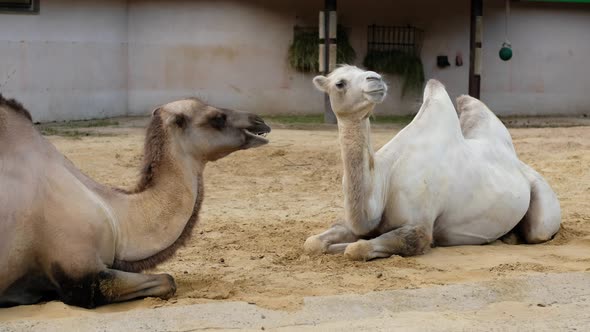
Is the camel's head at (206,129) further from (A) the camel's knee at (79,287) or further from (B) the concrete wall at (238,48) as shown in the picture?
(B) the concrete wall at (238,48)

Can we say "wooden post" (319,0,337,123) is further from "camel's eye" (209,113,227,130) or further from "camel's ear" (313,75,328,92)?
"camel's eye" (209,113,227,130)

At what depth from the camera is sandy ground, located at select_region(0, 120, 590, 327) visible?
571cm

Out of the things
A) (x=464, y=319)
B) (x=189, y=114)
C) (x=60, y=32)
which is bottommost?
(x=464, y=319)

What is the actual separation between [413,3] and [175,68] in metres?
4.75

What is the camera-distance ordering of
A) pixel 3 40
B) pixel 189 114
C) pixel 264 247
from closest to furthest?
pixel 189 114
pixel 264 247
pixel 3 40

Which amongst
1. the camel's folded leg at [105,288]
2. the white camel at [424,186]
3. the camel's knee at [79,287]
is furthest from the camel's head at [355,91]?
the camel's knee at [79,287]

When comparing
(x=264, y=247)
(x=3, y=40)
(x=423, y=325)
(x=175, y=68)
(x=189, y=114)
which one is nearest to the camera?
(x=423, y=325)

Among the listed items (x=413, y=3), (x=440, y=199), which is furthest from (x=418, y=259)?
(x=413, y=3)

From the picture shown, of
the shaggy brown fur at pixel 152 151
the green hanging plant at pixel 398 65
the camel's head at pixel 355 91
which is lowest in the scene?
the shaggy brown fur at pixel 152 151

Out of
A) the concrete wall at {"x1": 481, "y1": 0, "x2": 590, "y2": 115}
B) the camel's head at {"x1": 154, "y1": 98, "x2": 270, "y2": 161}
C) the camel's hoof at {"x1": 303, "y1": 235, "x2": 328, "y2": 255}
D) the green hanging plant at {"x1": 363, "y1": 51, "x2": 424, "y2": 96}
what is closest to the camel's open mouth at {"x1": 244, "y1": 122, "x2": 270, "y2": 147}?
the camel's head at {"x1": 154, "y1": 98, "x2": 270, "y2": 161}

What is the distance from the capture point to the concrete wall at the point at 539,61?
66.8 feet

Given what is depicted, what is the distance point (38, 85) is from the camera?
1648 cm

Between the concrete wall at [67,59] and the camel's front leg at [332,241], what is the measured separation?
9869 millimetres

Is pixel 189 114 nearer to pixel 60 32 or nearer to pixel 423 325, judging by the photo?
pixel 423 325
